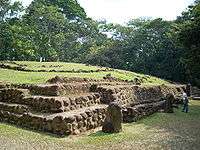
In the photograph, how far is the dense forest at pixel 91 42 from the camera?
48.9 metres

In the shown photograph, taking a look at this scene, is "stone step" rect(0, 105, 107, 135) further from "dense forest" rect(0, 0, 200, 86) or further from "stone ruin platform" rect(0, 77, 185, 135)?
"dense forest" rect(0, 0, 200, 86)

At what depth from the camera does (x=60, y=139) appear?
1483 cm

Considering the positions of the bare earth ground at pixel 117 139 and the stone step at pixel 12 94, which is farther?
the stone step at pixel 12 94

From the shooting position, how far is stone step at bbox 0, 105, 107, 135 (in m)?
15.6

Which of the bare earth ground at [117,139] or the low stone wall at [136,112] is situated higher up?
the low stone wall at [136,112]

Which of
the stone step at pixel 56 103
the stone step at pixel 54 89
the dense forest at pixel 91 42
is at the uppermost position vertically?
the dense forest at pixel 91 42

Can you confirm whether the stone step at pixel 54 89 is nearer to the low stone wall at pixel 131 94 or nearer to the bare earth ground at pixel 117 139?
the low stone wall at pixel 131 94

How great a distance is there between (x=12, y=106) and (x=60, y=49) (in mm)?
43509

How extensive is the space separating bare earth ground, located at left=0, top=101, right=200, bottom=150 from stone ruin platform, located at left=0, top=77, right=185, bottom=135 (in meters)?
0.62

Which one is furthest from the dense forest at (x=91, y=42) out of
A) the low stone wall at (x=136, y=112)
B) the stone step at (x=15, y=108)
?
the stone step at (x=15, y=108)

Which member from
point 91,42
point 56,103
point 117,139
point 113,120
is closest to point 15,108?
point 56,103

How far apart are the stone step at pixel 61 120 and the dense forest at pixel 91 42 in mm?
28511

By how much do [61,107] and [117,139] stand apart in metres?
3.62

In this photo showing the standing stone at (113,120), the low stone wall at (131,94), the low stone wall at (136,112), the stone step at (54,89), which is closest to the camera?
the standing stone at (113,120)
